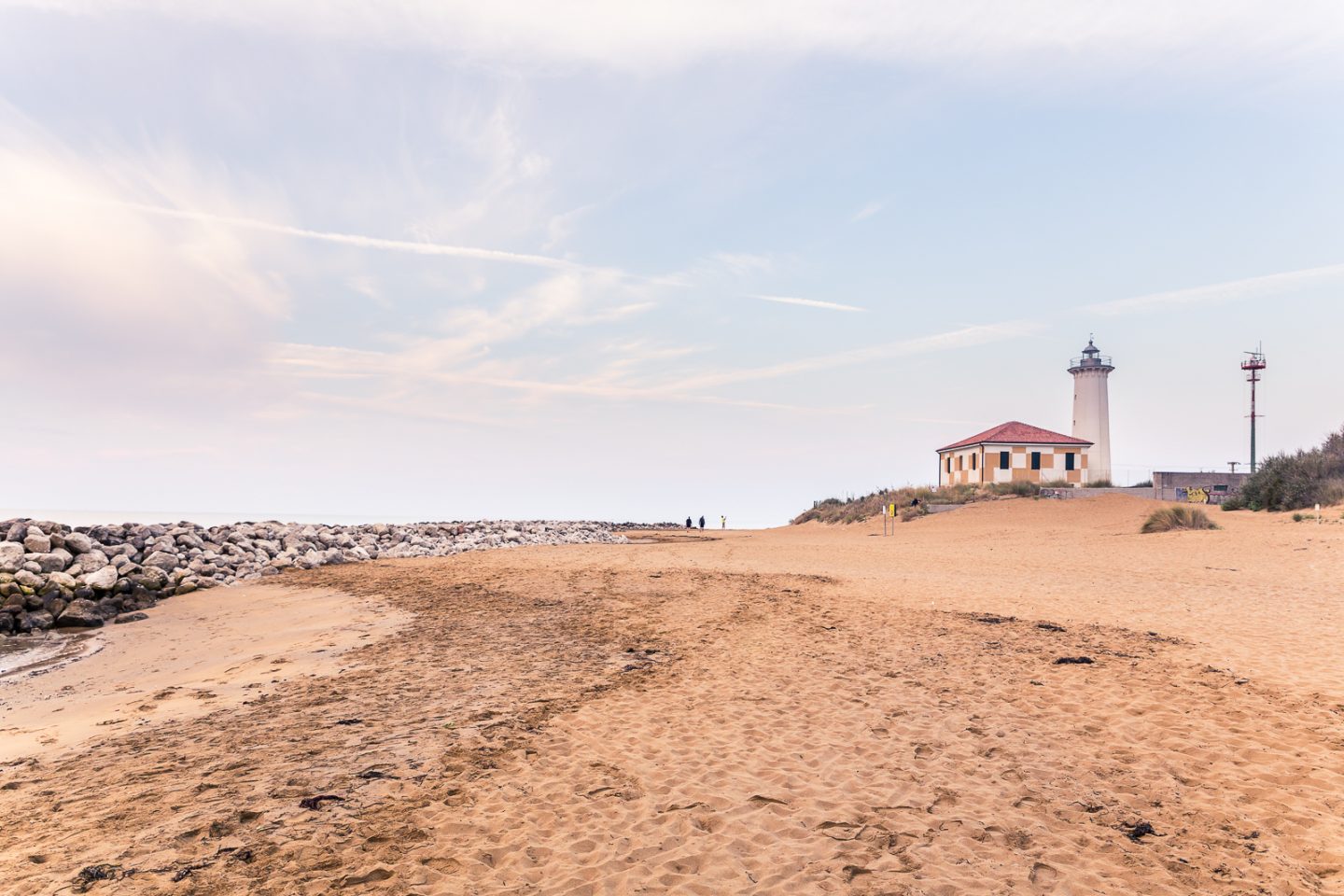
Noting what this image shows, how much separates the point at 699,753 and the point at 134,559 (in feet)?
64.5

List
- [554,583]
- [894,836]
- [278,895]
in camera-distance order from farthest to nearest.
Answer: [554,583] → [894,836] → [278,895]

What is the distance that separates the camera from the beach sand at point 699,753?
4.66 m

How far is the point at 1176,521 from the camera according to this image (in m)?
26.0

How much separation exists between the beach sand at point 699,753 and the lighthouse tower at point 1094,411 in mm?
43094

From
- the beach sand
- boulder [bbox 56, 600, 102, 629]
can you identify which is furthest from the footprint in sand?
boulder [bbox 56, 600, 102, 629]

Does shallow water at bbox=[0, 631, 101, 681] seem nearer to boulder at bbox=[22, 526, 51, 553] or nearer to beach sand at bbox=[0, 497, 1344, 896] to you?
beach sand at bbox=[0, 497, 1344, 896]

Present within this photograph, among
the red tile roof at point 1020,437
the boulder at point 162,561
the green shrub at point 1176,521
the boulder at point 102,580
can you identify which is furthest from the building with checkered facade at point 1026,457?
the boulder at point 102,580

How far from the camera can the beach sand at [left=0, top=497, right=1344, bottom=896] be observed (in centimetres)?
466

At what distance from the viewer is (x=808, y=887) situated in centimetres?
443

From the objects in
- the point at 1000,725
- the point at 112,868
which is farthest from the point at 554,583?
the point at 112,868

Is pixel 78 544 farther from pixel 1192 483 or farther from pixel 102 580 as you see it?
pixel 1192 483

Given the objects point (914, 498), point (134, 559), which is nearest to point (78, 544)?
point (134, 559)

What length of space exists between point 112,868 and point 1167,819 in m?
7.32

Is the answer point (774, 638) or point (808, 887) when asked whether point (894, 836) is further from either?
point (774, 638)
